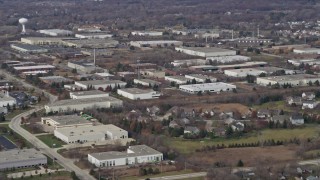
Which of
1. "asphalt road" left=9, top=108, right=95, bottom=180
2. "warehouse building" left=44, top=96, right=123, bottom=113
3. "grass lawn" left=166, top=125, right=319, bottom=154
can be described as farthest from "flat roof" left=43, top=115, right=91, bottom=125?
"grass lawn" left=166, top=125, right=319, bottom=154

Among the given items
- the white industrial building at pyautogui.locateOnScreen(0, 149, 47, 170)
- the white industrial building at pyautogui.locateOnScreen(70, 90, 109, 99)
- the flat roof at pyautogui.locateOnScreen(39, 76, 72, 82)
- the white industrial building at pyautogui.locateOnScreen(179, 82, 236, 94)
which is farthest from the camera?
the flat roof at pyautogui.locateOnScreen(39, 76, 72, 82)

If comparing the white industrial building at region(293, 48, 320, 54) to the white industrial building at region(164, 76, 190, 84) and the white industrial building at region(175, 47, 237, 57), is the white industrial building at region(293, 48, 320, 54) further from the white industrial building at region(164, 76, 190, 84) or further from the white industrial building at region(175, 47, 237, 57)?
the white industrial building at region(164, 76, 190, 84)

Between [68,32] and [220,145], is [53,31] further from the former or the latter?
[220,145]

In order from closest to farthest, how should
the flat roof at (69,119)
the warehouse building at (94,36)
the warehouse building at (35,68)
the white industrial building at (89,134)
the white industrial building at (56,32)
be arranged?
the white industrial building at (89,134), the flat roof at (69,119), the warehouse building at (35,68), the warehouse building at (94,36), the white industrial building at (56,32)

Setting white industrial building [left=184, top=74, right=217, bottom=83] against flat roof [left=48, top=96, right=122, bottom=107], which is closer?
flat roof [left=48, top=96, right=122, bottom=107]

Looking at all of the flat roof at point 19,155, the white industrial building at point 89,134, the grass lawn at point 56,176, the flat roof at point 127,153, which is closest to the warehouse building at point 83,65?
the white industrial building at point 89,134

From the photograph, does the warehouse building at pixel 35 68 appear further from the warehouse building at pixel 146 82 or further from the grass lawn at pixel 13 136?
the grass lawn at pixel 13 136
